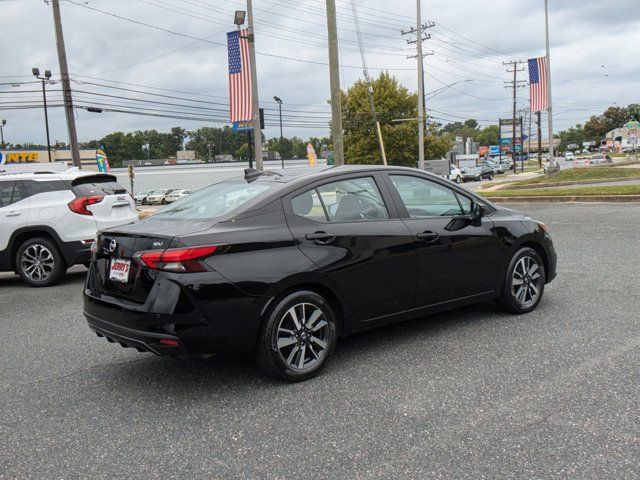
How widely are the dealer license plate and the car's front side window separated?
225cm

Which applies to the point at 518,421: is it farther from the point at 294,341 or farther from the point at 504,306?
the point at 504,306

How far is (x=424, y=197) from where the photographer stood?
498 centimetres

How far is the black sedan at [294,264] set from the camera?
3.68m

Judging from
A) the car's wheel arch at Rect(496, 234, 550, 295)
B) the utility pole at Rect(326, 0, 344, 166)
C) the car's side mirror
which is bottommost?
the car's wheel arch at Rect(496, 234, 550, 295)

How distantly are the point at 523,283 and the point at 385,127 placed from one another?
47.2 metres

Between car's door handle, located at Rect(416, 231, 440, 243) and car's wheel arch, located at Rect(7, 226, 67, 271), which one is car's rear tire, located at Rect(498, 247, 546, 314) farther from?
car's wheel arch, located at Rect(7, 226, 67, 271)

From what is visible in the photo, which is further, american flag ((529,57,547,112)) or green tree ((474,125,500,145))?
green tree ((474,125,500,145))

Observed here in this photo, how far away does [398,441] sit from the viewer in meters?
3.12

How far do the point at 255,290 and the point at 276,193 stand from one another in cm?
82

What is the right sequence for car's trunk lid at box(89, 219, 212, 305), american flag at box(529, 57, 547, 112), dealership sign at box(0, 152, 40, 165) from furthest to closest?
dealership sign at box(0, 152, 40, 165) < american flag at box(529, 57, 547, 112) < car's trunk lid at box(89, 219, 212, 305)

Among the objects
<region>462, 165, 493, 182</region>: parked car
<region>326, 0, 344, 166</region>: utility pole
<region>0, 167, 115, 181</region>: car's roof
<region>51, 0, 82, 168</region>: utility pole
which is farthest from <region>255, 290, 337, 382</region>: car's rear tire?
<region>462, 165, 493, 182</region>: parked car

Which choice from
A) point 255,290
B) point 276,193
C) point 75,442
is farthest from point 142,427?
point 276,193

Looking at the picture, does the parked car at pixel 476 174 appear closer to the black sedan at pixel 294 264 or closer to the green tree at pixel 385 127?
the green tree at pixel 385 127

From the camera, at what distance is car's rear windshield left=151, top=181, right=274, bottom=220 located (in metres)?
4.21
